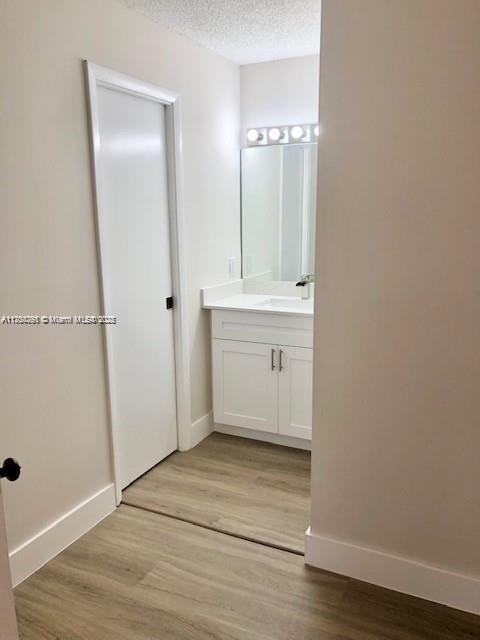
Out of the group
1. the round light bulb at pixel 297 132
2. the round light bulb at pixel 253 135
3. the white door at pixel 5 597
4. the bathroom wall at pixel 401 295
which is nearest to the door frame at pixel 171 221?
the round light bulb at pixel 253 135

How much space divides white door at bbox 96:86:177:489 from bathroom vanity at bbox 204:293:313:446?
40 centimetres

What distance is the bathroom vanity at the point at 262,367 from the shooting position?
3133mm

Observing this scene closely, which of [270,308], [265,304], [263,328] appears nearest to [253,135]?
[265,304]

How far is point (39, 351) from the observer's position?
2146 millimetres

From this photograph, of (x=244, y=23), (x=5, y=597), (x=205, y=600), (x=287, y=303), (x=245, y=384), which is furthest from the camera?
(x=287, y=303)

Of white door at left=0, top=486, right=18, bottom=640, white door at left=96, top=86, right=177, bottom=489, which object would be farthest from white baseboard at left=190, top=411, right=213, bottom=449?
white door at left=0, top=486, right=18, bottom=640

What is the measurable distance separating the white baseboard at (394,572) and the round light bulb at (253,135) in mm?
2618

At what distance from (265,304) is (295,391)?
683 millimetres

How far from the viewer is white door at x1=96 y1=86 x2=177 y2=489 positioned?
2.52m

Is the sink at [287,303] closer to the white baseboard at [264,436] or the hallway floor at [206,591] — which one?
the white baseboard at [264,436]

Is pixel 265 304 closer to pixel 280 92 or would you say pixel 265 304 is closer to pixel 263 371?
pixel 263 371

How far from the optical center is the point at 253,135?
3594 millimetres

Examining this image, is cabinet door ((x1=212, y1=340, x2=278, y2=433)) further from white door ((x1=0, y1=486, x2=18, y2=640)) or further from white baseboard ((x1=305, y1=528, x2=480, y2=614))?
white door ((x1=0, y1=486, x2=18, y2=640))

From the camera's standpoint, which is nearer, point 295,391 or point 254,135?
point 295,391
